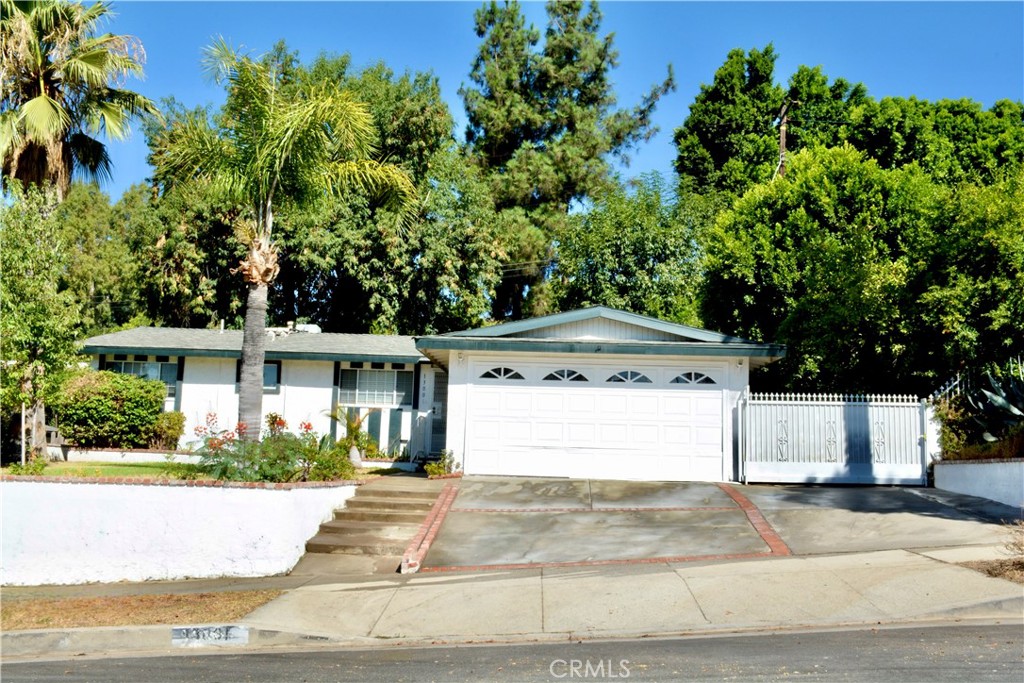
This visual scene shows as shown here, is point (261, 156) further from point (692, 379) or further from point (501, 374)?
point (692, 379)

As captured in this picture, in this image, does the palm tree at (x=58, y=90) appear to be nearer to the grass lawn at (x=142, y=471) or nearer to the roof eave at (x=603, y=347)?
the grass lawn at (x=142, y=471)

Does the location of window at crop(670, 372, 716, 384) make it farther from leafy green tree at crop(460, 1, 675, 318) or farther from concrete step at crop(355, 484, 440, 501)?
leafy green tree at crop(460, 1, 675, 318)

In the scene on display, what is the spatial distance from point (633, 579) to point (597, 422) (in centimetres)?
702

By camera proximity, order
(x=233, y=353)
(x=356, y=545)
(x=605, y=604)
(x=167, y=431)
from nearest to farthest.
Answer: (x=605, y=604), (x=356, y=545), (x=167, y=431), (x=233, y=353)

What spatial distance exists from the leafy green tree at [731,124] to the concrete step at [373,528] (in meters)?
25.8

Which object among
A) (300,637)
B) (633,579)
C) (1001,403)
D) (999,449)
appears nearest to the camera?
(300,637)

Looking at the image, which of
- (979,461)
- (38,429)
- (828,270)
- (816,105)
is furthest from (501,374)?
(816,105)

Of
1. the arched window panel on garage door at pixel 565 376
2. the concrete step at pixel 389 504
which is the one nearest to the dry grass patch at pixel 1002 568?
the concrete step at pixel 389 504

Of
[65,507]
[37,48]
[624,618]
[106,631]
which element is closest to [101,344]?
[37,48]

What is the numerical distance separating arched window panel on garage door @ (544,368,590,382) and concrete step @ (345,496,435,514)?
4055 millimetres

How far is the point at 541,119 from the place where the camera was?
3672cm

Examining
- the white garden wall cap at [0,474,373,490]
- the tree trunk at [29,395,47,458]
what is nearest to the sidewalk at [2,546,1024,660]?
the white garden wall cap at [0,474,373,490]

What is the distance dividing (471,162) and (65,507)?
25776 mm

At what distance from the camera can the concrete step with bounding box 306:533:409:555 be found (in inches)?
509
